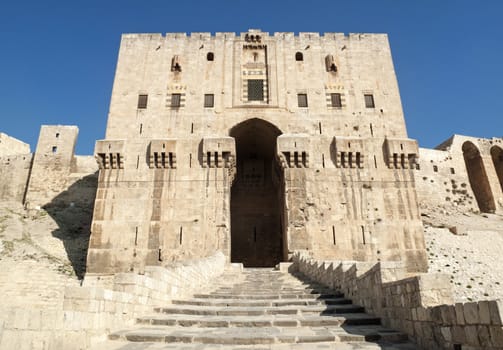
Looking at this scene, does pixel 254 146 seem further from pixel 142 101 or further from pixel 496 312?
pixel 496 312

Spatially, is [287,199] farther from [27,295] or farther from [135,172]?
[27,295]

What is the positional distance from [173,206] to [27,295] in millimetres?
6898

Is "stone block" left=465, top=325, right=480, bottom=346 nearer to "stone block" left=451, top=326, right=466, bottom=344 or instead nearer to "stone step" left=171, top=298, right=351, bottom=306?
"stone block" left=451, top=326, right=466, bottom=344

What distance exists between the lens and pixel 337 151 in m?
17.0

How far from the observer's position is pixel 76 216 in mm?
24094

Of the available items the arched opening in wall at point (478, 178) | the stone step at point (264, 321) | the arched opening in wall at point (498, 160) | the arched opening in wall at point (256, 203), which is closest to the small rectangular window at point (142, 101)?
the arched opening in wall at point (256, 203)

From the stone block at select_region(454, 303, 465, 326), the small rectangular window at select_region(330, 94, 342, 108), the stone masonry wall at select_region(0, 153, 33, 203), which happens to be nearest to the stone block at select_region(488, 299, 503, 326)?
the stone block at select_region(454, 303, 465, 326)

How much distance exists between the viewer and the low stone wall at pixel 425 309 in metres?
3.26

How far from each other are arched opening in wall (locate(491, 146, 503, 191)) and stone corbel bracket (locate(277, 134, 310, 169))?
2327 centimetres

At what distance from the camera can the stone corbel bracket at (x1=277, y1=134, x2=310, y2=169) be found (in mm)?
16875

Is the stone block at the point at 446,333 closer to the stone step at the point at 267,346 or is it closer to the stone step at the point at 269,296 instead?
the stone step at the point at 267,346

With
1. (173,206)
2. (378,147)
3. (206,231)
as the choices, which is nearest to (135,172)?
(173,206)

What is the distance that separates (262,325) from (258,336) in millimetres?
1004

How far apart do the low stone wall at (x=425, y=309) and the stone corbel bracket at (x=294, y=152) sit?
961cm
